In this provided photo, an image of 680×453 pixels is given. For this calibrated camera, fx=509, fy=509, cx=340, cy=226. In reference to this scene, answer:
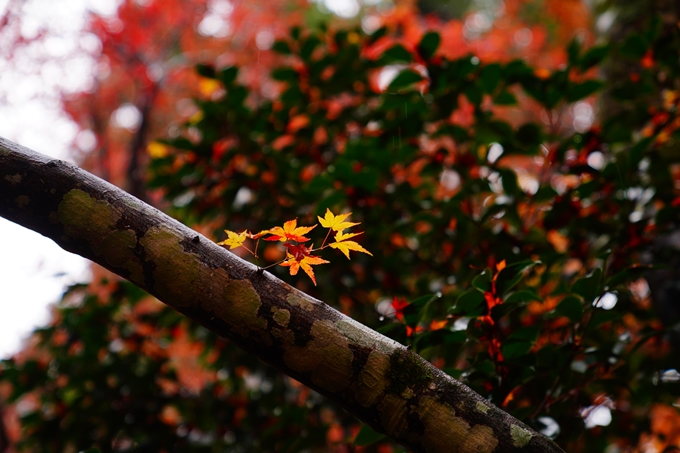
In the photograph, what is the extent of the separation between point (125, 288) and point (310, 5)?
21.2 feet

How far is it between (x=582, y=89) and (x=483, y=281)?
0.92 metres

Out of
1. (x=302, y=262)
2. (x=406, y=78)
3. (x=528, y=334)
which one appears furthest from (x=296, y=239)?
(x=406, y=78)

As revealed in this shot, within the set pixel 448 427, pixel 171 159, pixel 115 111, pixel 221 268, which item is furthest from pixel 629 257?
pixel 115 111

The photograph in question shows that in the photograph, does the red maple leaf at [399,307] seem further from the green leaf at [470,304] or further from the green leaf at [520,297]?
the green leaf at [520,297]

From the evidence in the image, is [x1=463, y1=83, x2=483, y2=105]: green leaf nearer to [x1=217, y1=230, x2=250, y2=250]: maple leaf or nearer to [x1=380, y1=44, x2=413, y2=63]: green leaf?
[x1=380, y1=44, x2=413, y2=63]: green leaf

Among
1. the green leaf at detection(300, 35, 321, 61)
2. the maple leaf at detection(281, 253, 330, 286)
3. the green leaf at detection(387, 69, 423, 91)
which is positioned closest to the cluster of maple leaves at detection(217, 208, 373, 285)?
the maple leaf at detection(281, 253, 330, 286)

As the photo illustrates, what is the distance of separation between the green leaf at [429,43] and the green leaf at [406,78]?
8 cm

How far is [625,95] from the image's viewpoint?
1.73 metres

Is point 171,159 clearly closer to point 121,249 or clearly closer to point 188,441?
point 188,441

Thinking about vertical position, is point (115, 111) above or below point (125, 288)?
below

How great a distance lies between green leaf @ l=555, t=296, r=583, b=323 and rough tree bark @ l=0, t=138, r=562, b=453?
422 mm

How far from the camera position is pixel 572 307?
111 centimetres

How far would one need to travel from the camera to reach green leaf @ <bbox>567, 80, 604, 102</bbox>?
62.6 inches

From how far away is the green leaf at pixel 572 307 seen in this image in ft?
3.62
